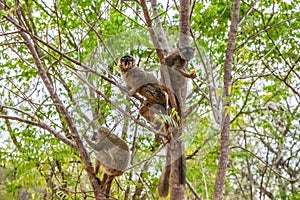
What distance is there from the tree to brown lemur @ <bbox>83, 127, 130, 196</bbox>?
0.15 feet

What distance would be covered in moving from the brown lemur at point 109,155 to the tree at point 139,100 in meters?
0.04

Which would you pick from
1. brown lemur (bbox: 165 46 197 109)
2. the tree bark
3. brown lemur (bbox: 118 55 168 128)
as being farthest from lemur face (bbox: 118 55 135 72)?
the tree bark

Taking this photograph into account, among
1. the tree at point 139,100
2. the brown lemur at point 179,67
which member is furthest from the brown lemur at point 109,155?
the brown lemur at point 179,67

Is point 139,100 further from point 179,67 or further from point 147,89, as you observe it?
point 179,67

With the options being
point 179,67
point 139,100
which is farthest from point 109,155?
point 179,67

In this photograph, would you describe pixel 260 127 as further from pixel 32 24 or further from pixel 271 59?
pixel 32 24

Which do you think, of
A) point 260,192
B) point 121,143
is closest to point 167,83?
point 121,143

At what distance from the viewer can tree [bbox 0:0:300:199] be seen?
5.92ft

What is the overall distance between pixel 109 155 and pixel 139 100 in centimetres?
42

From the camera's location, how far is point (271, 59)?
3494 mm

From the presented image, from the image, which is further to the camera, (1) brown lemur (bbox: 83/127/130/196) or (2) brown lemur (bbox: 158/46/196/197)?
(1) brown lemur (bbox: 83/127/130/196)

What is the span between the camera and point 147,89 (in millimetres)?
1819

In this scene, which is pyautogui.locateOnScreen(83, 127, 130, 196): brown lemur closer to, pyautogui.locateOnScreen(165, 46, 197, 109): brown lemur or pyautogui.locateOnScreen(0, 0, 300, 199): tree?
pyautogui.locateOnScreen(0, 0, 300, 199): tree

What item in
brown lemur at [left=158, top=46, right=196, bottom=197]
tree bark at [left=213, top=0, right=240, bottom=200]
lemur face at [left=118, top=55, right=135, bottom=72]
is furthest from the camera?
tree bark at [left=213, top=0, right=240, bottom=200]
